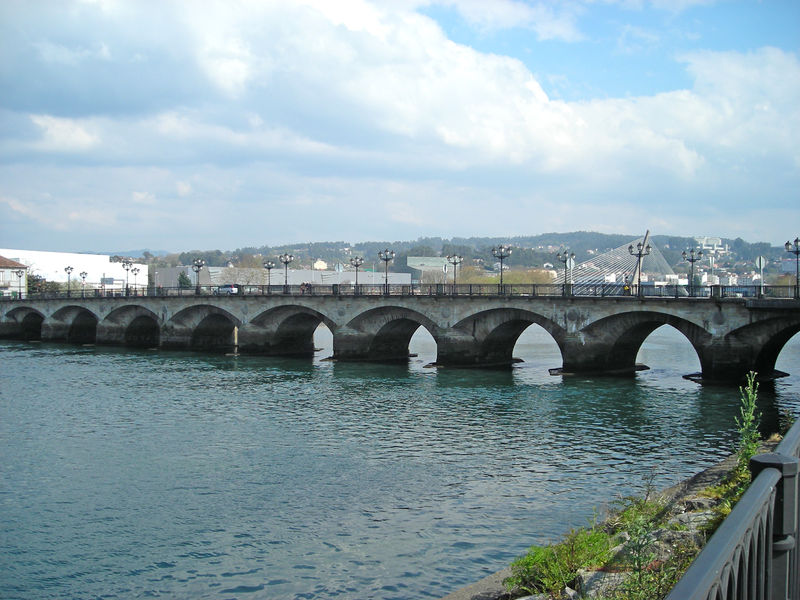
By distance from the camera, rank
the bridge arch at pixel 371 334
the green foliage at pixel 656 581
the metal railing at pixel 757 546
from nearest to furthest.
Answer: the metal railing at pixel 757 546
the green foliage at pixel 656 581
the bridge arch at pixel 371 334

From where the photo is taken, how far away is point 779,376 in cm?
4144

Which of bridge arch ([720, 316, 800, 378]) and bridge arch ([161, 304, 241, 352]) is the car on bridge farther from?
bridge arch ([720, 316, 800, 378])

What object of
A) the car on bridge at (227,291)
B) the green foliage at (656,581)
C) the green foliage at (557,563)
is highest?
the car on bridge at (227,291)

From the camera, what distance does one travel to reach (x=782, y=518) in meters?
3.76

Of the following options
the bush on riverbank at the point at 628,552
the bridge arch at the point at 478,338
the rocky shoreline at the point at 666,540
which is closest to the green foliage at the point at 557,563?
the bush on riverbank at the point at 628,552

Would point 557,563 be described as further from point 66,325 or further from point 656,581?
point 66,325

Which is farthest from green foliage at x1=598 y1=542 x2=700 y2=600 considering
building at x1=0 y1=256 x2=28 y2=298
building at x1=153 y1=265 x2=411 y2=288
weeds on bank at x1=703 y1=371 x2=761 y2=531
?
building at x1=0 y1=256 x2=28 y2=298

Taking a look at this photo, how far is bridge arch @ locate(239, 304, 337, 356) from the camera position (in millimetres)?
59656

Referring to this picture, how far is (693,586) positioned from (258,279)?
120069mm

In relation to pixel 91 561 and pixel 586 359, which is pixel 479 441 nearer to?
pixel 91 561

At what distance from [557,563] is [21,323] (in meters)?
79.3

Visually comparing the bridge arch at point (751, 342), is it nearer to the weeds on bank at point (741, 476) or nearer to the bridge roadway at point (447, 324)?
the bridge roadway at point (447, 324)

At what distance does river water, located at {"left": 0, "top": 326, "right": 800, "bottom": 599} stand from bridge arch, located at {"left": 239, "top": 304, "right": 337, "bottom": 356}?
13.9m

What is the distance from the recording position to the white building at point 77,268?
405 feet
